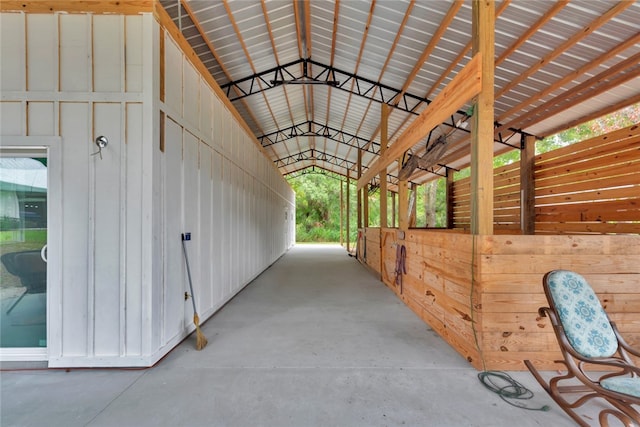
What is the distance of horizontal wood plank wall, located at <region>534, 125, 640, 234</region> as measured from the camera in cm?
456

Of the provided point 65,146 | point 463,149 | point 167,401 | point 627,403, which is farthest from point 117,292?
point 463,149

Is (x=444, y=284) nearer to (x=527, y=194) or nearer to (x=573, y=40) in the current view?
(x=573, y=40)

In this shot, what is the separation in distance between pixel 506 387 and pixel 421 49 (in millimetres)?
5766

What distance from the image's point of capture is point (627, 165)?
15.3ft

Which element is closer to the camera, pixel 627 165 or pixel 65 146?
pixel 65 146

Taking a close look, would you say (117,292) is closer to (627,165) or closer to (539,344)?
(539,344)

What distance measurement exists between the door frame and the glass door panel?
0.37ft

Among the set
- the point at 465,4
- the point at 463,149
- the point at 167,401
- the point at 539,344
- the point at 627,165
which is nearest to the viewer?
the point at 167,401

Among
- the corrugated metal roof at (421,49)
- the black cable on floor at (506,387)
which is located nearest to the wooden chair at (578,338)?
the black cable on floor at (506,387)

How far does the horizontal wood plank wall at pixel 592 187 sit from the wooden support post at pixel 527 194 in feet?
0.40

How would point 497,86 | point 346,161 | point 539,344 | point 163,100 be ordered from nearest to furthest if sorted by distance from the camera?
point 539,344, point 163,100, point 497,86, point 346,161

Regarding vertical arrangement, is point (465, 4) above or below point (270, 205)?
above

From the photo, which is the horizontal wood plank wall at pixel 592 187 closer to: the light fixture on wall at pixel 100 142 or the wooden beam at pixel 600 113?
the wooden beam at pixel 600 113

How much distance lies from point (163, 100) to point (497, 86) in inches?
250
